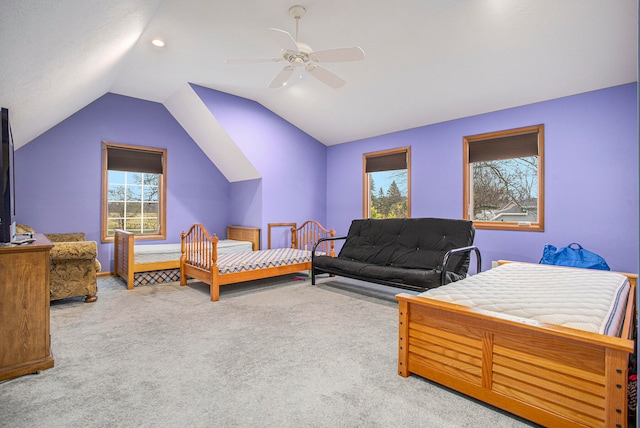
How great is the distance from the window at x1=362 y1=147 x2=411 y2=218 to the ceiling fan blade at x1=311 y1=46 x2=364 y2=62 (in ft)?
A: 8.72

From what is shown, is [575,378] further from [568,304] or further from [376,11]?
[376,11]

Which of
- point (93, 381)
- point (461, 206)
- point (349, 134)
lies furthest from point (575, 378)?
point (349, 134)

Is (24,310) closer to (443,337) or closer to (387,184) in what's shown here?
(443,337)

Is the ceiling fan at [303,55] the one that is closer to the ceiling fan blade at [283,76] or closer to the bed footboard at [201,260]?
the ceiling fan blade at [283,76]

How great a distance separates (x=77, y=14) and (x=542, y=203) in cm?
470

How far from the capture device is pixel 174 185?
5.50 meters

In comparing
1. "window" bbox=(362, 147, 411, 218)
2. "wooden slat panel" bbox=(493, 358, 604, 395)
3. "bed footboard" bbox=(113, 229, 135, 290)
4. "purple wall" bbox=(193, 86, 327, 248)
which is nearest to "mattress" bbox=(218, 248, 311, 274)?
"purple wall" bbox=(193, 86, 327, 248)

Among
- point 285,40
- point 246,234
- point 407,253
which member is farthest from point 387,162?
point 285,40

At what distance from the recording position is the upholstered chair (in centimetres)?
328

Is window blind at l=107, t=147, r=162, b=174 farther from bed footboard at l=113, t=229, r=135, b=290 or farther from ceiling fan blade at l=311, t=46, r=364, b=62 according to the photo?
ceiling fan blade at l=311, t=46, r=364, b=62

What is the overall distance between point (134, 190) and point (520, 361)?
5.60m

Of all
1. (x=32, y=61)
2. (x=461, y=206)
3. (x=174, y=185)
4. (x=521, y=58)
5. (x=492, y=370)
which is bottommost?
(x=492, y=370)

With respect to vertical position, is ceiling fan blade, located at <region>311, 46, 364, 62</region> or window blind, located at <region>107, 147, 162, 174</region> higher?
ceiling fan blade, located at <region>311, 46, 364, 62</region>

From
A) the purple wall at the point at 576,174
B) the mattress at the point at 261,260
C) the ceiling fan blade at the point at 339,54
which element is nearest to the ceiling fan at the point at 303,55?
the ceiling fan blade at the point at 339,54
